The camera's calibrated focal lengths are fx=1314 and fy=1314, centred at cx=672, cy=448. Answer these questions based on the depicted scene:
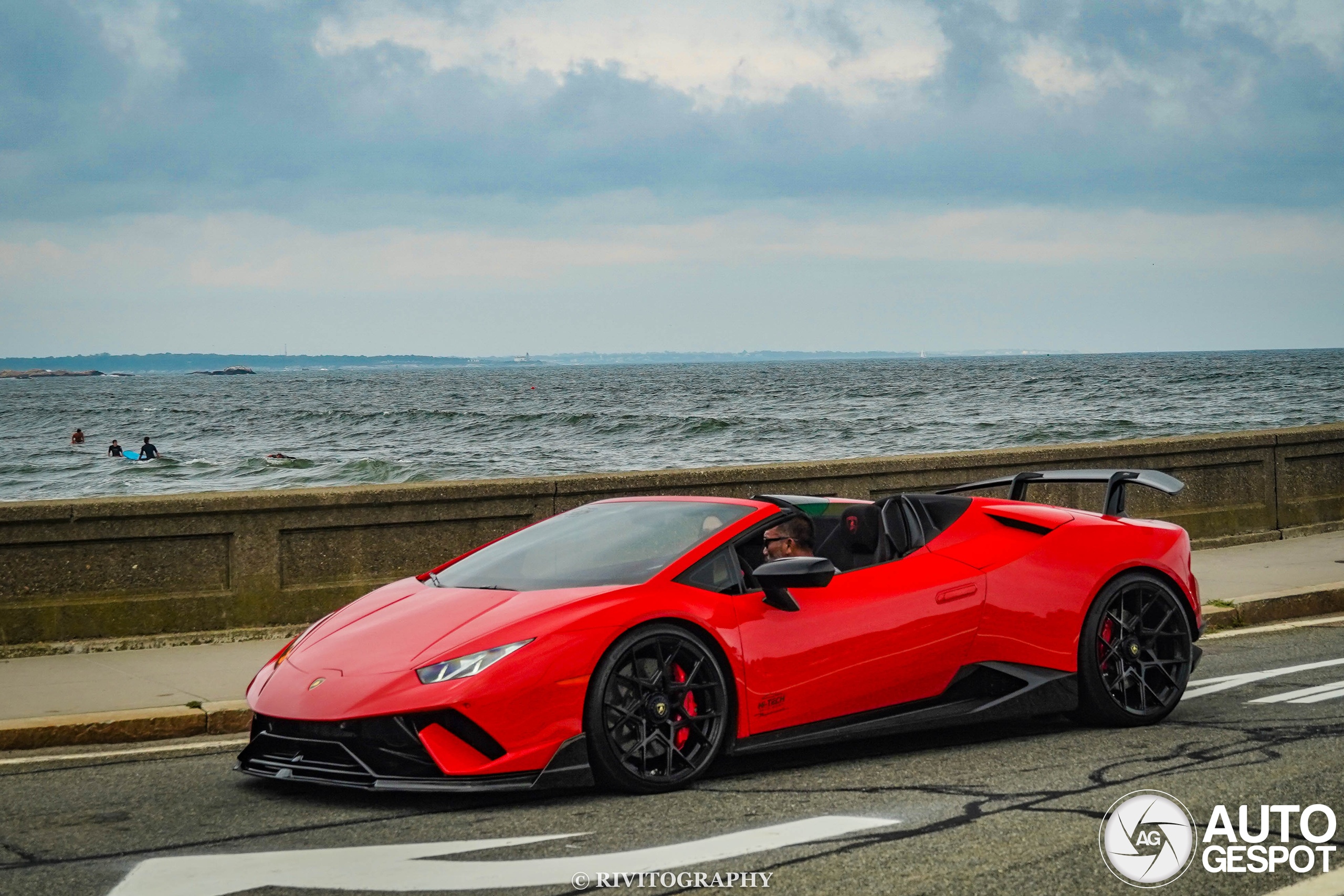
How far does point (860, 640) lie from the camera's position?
5641mm

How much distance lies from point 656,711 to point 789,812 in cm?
66

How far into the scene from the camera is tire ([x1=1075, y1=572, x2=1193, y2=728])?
20.7 ft

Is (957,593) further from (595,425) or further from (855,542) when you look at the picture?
(595,425)

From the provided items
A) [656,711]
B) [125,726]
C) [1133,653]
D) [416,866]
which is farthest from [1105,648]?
[125,726]

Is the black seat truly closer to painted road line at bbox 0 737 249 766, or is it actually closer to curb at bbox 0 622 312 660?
painted road line at bbox 0 737 249 766

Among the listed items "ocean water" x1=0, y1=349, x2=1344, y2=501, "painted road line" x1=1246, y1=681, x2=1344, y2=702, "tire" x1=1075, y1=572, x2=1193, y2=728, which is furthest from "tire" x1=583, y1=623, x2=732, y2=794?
"ocean water" x1=0, y1=349, x2=1344, y2=501

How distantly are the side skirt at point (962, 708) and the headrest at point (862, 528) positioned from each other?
70 cm

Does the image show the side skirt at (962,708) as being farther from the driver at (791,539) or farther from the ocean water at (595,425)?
the ocean water at (595,425)

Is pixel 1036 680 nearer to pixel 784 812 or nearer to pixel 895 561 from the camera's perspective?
pixel 895 561

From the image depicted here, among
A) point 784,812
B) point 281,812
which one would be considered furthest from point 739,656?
point 281,812

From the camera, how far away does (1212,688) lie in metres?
7.43

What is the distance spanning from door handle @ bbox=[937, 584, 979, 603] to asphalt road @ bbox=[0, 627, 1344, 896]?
691mm

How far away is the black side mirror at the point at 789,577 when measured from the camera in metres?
5.39

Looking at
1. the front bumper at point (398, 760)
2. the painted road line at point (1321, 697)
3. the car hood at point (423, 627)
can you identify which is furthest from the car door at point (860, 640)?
the painted road line at point (1321, 697)
